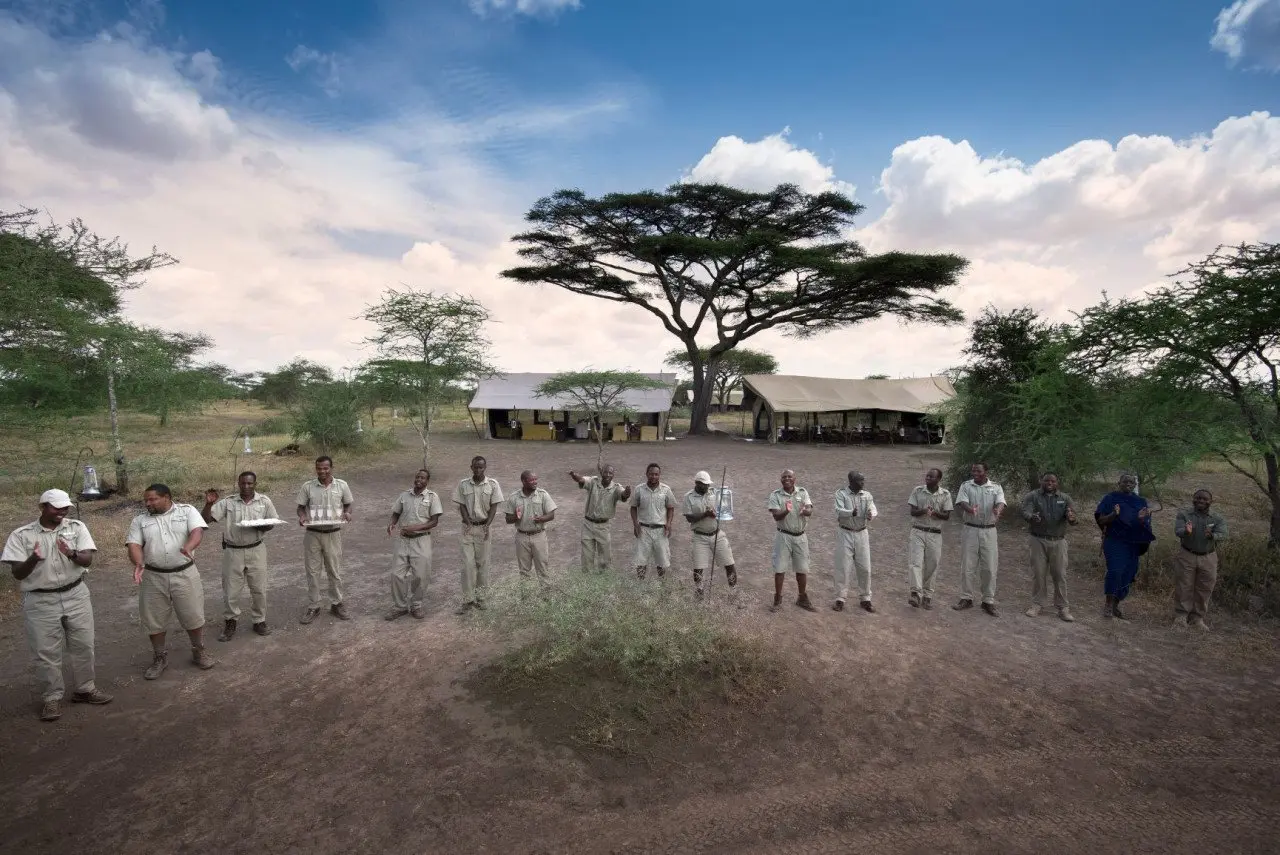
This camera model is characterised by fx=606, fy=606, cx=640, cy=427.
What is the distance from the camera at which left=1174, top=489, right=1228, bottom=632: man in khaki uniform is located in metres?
6.05

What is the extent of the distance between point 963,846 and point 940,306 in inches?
1128

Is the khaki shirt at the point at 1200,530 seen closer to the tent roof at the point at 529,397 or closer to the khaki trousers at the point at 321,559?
the khaki trousers at the point at 321,559

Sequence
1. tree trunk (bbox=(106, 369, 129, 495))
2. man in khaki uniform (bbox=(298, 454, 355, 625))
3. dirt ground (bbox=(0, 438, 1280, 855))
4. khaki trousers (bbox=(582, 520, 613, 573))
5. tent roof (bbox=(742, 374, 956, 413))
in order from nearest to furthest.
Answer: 1. dirt ground (bbox=(0, 438, 1280, 855))
2. man in khaki uniform (bbox=(298, 454, 355, 625))
3. khaki trousers (bbox=(582, 520, 613, 573))
4. tree trunk (bbox=(106, 369, 129, 495))
5. tent roof (bbox=(742, 374, 956, 413))

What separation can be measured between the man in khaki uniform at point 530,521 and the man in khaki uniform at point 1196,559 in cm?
643

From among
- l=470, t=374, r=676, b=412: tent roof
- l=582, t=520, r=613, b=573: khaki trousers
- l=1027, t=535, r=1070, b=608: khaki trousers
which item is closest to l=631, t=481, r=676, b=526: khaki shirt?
l=582, t=520, r=613, b=573: khaki trousers

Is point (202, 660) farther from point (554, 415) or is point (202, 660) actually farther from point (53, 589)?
point (554, 415)

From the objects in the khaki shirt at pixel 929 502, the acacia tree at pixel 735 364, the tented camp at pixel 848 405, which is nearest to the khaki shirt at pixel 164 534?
the khaki shirt at pixel 929 502

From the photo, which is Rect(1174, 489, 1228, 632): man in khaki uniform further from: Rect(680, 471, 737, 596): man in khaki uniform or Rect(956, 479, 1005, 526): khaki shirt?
Rect(680, 471, 737, 596): man in khaki uniform

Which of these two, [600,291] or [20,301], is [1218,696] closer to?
[20,301]

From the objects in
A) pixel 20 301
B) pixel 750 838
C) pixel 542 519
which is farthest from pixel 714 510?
pixel 20 301

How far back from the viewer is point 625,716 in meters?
4.39

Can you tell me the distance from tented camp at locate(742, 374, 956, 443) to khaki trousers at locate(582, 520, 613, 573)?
1956cm

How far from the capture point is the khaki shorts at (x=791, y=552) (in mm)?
6621

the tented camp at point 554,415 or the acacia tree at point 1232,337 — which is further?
the tented camp at point 554,415
